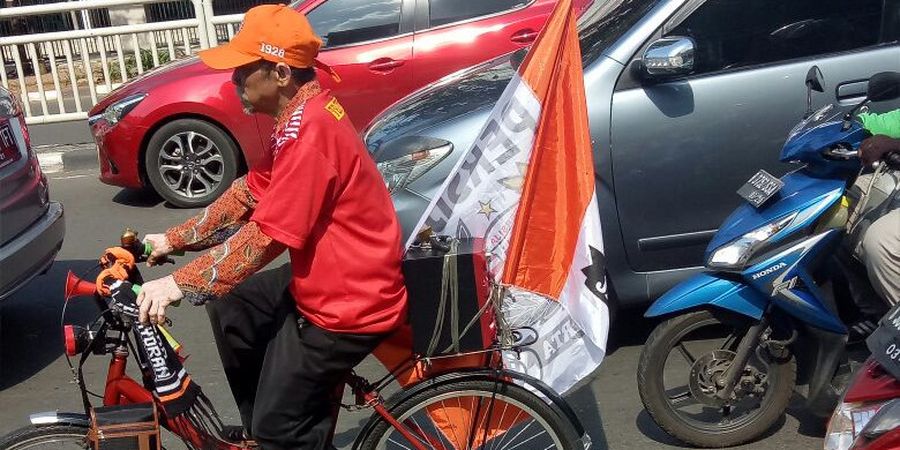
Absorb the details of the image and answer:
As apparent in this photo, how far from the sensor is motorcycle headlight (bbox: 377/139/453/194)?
14.8ft

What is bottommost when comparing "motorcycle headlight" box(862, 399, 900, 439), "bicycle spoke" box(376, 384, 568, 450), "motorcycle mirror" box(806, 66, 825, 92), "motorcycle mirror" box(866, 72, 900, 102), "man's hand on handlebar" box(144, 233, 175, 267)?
"bicycle spoke" box(376, 384, 568, 450)

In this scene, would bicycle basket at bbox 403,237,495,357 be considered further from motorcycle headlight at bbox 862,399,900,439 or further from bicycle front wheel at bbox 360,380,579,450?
motorcycle headlight at bbox 862,399,900,439

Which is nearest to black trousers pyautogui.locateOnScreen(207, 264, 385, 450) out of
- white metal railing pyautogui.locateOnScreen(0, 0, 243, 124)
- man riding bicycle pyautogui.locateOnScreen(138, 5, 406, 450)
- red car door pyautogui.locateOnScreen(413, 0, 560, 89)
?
man riding bicycle pyautogui.locateOnScreen(138, 5, 406, 450)

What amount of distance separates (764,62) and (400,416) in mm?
2446

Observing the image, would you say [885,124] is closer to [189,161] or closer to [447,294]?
[447,294]

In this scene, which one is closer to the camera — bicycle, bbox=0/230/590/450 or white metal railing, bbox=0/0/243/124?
bicycle, bbox=0/230/590/450

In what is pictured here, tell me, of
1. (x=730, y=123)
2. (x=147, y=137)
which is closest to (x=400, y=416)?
(x=730, y=123)

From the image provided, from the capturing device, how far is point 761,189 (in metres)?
3.65

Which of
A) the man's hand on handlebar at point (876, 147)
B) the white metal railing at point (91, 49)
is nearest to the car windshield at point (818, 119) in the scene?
the man's hand on handlebar at point (876, 147)

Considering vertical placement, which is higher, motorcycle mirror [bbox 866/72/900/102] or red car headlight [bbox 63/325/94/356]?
motorcycle mirror [bbox 866/72/900/102]

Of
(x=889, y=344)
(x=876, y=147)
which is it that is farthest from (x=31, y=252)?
(x=889, y=344)

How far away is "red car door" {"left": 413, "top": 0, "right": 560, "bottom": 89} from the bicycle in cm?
475

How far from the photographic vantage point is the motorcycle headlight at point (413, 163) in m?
4.50

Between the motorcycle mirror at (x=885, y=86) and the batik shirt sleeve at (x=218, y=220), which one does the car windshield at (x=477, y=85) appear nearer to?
the motorcycle mirror at (x=885, y=86)
